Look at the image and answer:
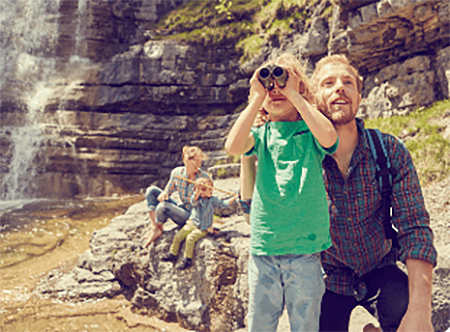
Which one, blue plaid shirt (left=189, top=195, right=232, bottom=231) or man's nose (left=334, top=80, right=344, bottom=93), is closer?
man's nose (left=334, top=80, right=344, bottom=93)

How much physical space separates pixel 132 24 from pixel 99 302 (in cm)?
1883

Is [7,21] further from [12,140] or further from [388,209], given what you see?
[388,209]

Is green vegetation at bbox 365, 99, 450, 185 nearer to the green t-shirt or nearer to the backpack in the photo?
the backpack

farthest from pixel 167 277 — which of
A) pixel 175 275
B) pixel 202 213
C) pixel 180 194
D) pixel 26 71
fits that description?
pixel 26 71

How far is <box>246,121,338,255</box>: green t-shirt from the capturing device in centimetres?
177

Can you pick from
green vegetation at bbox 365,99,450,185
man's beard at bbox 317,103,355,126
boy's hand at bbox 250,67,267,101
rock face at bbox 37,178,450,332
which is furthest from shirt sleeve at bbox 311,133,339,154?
green vegetation at bbox 365,99,450,185

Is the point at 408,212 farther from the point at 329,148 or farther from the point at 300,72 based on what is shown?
the point at 300,72

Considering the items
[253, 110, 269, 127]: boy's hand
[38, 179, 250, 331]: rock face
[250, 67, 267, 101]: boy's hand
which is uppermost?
[250, 67, 267, 101]: boy's hand

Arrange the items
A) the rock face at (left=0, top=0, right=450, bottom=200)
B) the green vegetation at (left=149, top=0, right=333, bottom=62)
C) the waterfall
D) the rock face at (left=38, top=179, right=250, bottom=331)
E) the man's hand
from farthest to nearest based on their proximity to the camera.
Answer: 1. the waterfall
2. the rock face at (left=0, top=0, right=450, bottom=200)
3. the green vegetation at (left=149, top=0, right=333, bottom=62)
4. the man's hand
5. the rock face at (left=38, top=179, right=250, bottom=331)

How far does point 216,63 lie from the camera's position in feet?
62.4

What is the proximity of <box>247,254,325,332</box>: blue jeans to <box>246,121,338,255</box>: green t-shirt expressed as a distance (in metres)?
0.07

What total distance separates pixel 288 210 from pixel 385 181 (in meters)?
0.56

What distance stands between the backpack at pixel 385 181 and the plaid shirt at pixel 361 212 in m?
0.03

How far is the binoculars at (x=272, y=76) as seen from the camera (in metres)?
1.73
